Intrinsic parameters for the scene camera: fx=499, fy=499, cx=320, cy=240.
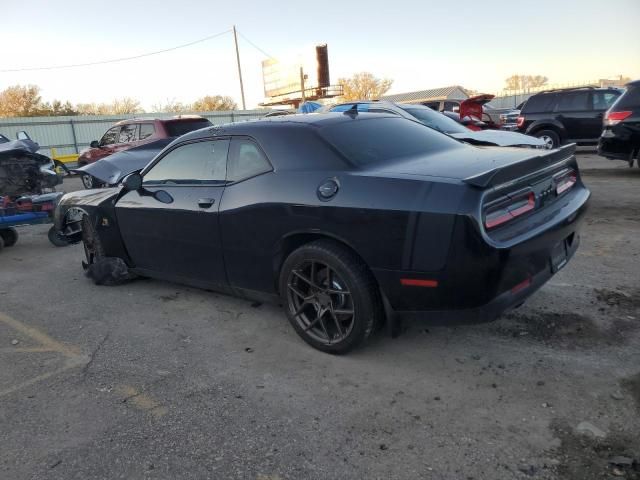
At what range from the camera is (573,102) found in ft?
42.0

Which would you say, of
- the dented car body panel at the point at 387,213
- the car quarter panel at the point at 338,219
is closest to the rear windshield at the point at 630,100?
the dented car body panel at the point at 387,213

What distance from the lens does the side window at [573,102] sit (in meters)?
12.7

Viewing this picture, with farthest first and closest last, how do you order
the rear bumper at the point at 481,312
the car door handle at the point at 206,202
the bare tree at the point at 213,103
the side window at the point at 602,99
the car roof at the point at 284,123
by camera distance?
1. the bare tree at the point at 213,103
2. the side window at the point at 602,99
3. the car door handle at the point at 206,202
4. the car roof at the point at 284,123
5. the rear bumper at the point at 481,312

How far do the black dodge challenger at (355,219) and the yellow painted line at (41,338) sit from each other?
1.05 metres

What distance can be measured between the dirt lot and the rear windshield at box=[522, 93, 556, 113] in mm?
9766

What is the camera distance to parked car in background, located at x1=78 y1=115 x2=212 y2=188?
11.1 meters

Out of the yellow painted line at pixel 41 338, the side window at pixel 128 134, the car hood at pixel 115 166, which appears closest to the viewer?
the yellow painted line at pixel 41 338

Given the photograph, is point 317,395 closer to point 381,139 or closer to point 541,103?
point 381,139

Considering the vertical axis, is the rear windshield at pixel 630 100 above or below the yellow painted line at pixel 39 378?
above

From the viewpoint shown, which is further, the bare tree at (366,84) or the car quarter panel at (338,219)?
the bare tree at (366,84)

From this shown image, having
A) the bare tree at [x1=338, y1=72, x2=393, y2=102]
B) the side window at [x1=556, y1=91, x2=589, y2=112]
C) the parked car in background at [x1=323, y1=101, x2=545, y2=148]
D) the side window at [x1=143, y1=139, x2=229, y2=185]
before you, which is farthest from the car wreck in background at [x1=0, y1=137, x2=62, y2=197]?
the bare tree at [x1=338, y1=72, x2=393, y2=102]

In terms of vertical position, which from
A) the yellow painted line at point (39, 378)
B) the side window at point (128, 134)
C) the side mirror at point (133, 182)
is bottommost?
the yellow painted line at point (39, 378)

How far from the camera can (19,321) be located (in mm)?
4434

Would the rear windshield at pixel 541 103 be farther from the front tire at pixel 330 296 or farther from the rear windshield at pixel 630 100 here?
the front tire at pixel 330 296
